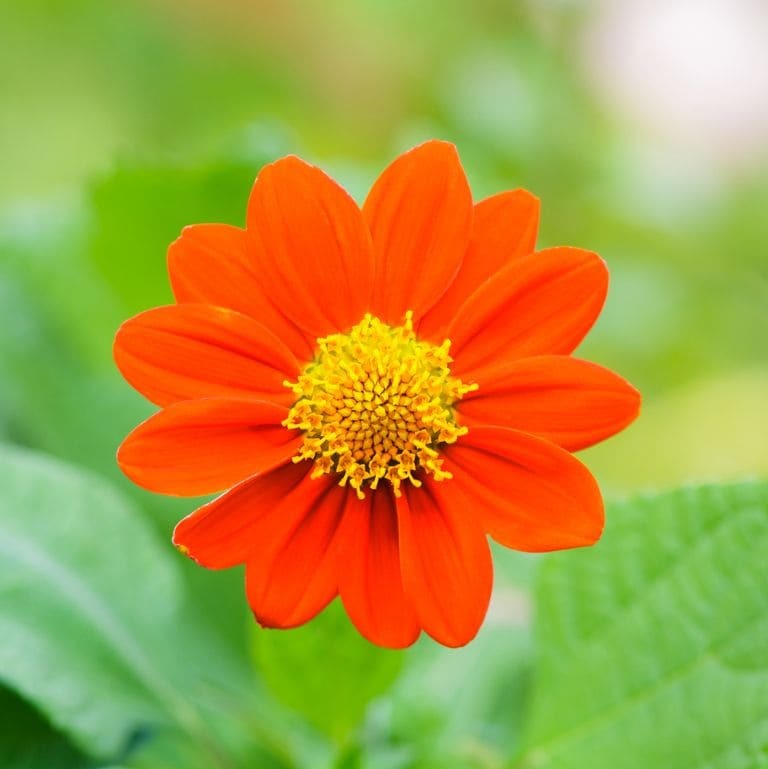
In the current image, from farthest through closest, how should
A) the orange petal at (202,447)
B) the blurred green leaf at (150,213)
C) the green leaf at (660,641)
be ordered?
1. the blurred green leaf at (150,213)
2. the green leaf at (660,641)
3. the orange petal at (202,447)

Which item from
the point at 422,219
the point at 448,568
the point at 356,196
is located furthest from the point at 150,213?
the point at 448,568

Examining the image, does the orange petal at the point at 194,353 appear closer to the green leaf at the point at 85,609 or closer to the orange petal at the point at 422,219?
the orange petal at the point at 422,219

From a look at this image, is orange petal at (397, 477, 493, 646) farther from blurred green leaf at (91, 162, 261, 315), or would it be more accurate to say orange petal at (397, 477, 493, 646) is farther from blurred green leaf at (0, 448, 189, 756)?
blurred green leaf at (91, 162, 261, 315)

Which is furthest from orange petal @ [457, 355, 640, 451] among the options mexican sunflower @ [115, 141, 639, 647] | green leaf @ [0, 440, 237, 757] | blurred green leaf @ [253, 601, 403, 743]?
green leaf @ [0, 440, 237, 757]

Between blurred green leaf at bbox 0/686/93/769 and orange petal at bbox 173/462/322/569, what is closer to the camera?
orange petal at bbox 173/462/322/569

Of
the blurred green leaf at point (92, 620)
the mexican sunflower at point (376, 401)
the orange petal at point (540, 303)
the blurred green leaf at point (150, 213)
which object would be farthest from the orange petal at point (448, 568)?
the blurred green leaf at point (150, 213)

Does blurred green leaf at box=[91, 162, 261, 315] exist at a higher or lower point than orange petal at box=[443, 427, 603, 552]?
higher

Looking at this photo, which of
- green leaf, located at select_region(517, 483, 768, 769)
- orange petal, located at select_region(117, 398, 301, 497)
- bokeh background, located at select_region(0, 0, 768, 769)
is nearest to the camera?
orange petal, located at select_region(117, 398, 301, 497)

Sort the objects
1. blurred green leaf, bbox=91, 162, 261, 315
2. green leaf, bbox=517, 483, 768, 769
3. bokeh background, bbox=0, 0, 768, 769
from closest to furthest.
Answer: green leaf, bbox=517, 483, 768, 769 → bokeh background, bbox=0, 0, 768, 769 → blurred green leaf, bbox=91, 162, 261, 315
